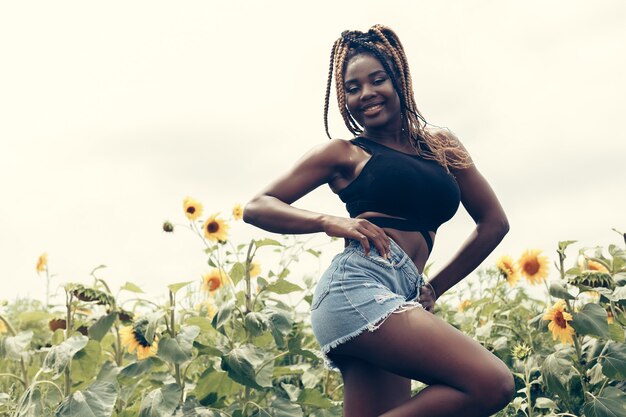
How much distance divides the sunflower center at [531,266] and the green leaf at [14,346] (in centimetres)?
255

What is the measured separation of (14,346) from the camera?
4.00 metres

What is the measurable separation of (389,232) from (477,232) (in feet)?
2.45

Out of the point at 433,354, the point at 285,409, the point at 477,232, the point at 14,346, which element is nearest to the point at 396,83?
the point at 477,232

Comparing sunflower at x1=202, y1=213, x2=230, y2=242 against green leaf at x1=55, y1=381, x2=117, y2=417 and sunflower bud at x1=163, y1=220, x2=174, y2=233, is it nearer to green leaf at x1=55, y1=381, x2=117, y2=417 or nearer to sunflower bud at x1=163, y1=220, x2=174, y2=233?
sunflower bud at x1=163, y1=220, x2=174, y2=233

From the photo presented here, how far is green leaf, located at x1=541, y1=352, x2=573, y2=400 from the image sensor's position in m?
4.07

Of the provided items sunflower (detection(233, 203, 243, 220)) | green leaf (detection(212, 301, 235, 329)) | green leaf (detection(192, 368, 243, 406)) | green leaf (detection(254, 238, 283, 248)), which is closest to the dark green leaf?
green leaf (detection(192, 368, 243, 406))

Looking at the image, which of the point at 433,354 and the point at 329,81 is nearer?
the point at 433,354

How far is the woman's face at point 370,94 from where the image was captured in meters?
3.36

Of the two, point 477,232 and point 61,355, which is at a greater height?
point 477,232

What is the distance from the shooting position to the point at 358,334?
2938mm

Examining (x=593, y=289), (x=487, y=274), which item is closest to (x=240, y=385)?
(x=593, y=289)

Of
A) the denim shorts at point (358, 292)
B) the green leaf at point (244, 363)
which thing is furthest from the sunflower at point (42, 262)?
the denim shorts at point (358, 292)

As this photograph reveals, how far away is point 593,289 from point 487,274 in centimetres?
150

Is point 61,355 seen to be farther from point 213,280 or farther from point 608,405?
point 608,405
